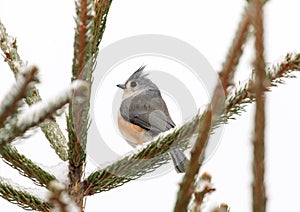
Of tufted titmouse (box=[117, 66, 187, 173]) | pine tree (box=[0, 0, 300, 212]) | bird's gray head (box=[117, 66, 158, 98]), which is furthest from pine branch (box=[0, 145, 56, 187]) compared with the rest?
bird's gray head (box=[117, 66, 158, 98])

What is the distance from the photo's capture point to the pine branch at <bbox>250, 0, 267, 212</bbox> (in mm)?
595

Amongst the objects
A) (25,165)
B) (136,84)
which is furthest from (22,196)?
(136,84)

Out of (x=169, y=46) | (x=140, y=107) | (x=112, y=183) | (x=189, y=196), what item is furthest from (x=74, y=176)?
(x=140, y=107)

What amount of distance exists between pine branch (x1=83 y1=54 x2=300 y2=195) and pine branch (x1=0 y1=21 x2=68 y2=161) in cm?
33

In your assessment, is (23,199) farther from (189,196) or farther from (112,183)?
(189,196)

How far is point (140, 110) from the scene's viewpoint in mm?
3330

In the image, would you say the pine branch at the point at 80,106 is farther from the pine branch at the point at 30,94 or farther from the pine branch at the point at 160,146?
the pine branch at the point at 30,94

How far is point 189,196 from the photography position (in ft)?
2.32

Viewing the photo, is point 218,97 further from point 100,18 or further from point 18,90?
point 100,18

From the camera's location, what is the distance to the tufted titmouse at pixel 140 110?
3174mm

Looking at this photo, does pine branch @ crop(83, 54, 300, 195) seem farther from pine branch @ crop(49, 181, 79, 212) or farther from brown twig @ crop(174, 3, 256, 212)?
pine branch @ crop(49, 181, 79, 212)

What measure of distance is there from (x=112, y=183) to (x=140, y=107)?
5.86 ft

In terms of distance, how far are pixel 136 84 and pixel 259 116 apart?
309cm

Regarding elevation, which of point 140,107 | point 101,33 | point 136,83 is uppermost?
point 136,83
